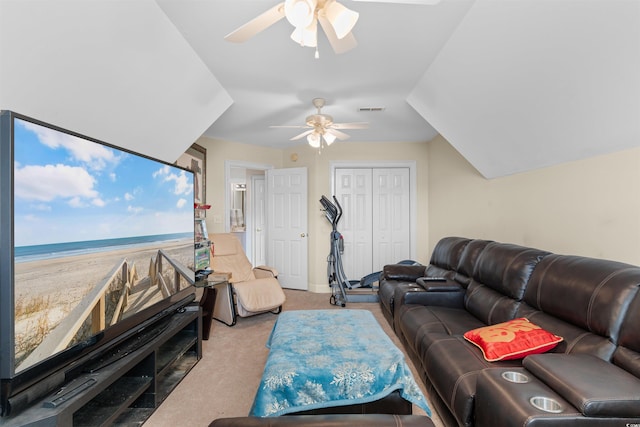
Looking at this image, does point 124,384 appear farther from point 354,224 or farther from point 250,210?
point 250,210

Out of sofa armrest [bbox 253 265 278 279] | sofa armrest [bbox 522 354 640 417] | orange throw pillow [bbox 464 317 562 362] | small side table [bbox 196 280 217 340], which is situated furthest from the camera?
sofa armrest [bbox 253 265 278 279]

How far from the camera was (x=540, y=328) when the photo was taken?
162cm

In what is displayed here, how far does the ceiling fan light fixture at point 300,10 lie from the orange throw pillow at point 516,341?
193cm

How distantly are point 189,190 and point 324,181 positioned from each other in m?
2.71

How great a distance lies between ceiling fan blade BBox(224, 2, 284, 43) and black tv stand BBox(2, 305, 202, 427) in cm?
178

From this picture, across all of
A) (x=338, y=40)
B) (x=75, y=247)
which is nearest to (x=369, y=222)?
(x=338, y=40)

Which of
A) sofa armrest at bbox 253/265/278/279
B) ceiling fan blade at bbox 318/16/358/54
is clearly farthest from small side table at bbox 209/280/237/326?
ceiling fan blade at bbox 318/16/358/54

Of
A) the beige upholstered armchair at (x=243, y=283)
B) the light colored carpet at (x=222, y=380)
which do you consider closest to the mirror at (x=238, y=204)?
the beige upholstered armchair at (x=243, y=283)

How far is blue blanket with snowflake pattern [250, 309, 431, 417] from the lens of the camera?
146cm

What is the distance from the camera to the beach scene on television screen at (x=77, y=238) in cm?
110

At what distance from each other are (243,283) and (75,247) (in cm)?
221

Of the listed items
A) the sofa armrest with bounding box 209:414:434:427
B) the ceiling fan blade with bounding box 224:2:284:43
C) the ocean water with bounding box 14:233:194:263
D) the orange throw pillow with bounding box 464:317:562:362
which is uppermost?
the ceiling fan blade with bounding box 224:2:284:43

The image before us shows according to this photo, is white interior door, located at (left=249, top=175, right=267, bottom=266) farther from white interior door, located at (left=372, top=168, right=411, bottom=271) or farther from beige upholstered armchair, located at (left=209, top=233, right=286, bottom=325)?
white interior door, located at (left=372, top=168, right=411, bottom=271)

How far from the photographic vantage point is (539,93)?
192cm
